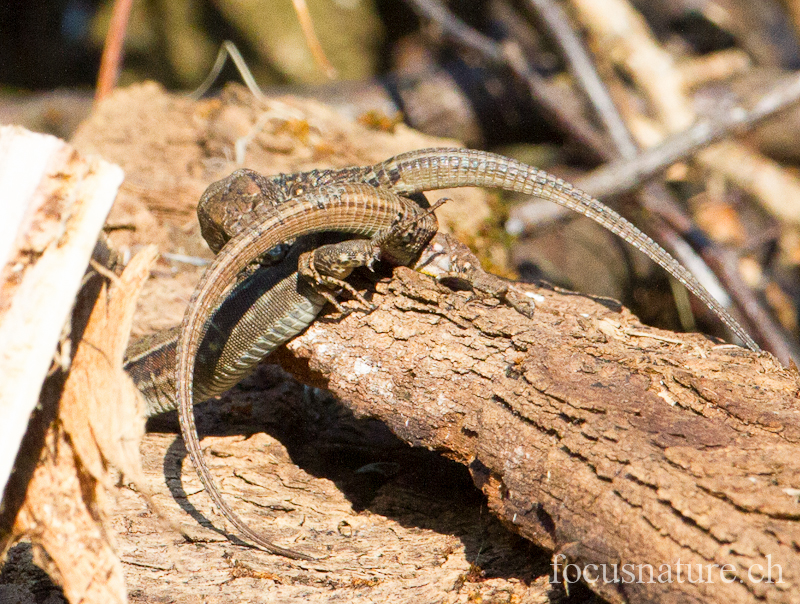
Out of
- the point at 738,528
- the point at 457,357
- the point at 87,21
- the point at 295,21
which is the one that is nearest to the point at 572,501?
the point at 738,528

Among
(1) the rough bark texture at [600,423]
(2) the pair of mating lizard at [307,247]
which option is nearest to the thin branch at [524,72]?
(2) the pair of mating lizard at [307,247]

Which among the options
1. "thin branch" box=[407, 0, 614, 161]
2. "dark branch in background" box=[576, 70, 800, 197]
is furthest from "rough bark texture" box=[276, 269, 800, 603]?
"thin branch" box=[407, 0, 614, 161]

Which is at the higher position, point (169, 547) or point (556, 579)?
point (556, 579)

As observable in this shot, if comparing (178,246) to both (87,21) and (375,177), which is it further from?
(87,21)

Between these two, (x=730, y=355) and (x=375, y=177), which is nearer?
(x=730, y=355)

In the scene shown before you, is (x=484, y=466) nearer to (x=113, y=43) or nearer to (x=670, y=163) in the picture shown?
(x=670, y=163)

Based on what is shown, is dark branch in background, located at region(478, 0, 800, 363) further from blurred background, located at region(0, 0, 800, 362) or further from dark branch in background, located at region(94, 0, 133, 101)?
dark branch in background, located at region(94, 0, 133, 101)
